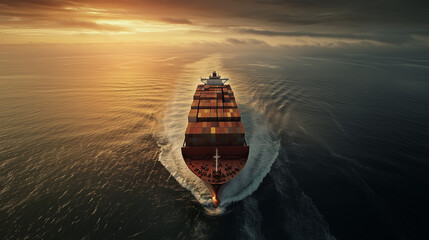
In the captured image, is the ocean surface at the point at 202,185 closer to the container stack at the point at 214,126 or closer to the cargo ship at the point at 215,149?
the cargo ship at the point at 215,149

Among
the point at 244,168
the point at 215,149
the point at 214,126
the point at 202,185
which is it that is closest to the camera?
the point at 202,185

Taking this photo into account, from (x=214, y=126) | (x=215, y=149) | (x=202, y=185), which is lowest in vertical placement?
(x=202, y=185)

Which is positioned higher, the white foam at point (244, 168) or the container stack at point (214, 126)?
the container stack at point (214, 126)

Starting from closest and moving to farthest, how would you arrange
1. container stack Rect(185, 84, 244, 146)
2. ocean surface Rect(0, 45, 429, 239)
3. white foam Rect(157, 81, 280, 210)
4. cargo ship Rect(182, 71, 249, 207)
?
ocean surface Rect(0, 45, 429, 239)
cargo ship Rect(182, 71, 249, 207)
white foam Rect(157, 81, 280, 210)
container stack Rect(185, 84, 244, 146)

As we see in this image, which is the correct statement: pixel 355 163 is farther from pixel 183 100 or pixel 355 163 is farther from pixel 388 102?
pixel 183 100

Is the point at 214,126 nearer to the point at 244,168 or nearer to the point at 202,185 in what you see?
the point at 244,168

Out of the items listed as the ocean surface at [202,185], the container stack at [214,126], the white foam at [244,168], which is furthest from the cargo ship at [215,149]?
the ocean surface at [202,185]

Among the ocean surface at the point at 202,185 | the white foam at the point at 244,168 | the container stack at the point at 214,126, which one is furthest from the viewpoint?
the container stack at the point at 214,126

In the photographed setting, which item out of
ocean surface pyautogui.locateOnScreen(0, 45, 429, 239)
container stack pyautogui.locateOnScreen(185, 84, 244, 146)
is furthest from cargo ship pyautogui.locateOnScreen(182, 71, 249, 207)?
ocean surface pyautogui.locateOnScreen(0, 45, 429, 239)

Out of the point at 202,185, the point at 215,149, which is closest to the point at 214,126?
the point at 215,149

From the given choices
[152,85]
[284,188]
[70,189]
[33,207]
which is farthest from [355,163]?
[152,85]

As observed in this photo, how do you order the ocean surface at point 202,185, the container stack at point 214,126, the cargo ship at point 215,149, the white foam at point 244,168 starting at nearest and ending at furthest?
the ocean surface at point 202,185
the cargo ship at point 215,149
the white foam at point 244,168
the container stack at point 214,126

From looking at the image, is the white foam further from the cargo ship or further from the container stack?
the container stack
